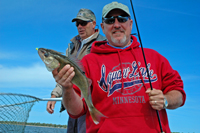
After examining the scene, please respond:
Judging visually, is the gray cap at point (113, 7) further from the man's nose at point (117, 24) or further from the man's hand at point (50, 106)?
the man's hand at point (50, 106)

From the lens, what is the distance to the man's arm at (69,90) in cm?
266

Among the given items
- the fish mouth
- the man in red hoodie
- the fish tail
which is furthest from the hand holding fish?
the fish tail

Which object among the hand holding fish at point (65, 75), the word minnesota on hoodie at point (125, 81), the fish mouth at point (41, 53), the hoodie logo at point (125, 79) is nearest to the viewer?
the hand holding fish at point (65, 75)

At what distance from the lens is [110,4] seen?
3.93m

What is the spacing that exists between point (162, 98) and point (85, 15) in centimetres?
386

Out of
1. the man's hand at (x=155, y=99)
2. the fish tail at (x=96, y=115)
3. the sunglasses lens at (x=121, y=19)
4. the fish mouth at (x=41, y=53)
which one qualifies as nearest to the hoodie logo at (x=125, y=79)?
the man's hand at (x=155, y=99)

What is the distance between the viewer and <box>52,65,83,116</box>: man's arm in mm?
2661

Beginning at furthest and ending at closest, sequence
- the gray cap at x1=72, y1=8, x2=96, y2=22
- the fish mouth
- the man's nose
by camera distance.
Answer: the gray cap at x1=72, y1=8, x2=96, y2=22, the man's nose, the fish mouth

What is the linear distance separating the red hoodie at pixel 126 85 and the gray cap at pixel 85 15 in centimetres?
230

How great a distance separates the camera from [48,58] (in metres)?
2.72

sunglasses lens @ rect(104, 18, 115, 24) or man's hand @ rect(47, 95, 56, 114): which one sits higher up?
sunglasses lens @ rect(104, 18, 115, 24)

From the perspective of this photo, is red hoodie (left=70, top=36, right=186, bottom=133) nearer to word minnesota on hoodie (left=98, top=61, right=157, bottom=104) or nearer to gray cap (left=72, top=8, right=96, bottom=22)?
word minnesota on hoodie (left=98, top=61, right=157, bottom=104)

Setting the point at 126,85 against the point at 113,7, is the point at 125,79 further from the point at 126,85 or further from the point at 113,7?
the point at 113,7

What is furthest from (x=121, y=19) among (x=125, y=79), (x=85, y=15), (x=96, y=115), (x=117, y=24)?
(x=85, y=15)
